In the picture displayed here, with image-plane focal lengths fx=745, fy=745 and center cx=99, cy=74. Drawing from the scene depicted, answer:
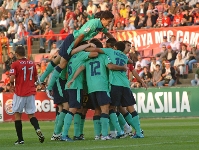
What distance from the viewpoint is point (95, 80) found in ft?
51.1

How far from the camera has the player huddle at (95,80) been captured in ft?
51.0

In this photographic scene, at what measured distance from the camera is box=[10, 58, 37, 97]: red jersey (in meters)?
15.5

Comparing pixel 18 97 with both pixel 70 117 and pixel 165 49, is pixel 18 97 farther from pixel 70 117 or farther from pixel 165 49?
pixel 165 49

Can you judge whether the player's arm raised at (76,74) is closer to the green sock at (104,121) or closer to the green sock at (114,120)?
the green sock at (104,121)

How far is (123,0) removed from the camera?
1388 inches

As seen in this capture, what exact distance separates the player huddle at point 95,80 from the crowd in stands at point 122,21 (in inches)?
389

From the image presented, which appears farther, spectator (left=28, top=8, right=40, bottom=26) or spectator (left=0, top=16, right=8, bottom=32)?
spectator (left=0, top=16, right=8, bottom=32)

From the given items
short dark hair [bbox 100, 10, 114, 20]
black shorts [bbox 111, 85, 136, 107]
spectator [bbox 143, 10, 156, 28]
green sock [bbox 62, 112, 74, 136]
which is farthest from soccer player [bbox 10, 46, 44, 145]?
spectator [bbox 143, 10, 156, 28]

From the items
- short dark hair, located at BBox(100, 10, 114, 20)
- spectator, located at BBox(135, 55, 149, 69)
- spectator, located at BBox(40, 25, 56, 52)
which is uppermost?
spectator, located at BBox(40, 25, 56, 52)

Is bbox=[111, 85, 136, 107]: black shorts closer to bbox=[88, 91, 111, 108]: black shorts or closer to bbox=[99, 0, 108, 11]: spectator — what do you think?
bbox=[88, 91, 111, 108]: black shorts

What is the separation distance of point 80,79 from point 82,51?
1.96 ft

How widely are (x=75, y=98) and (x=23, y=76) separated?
46.6 inches

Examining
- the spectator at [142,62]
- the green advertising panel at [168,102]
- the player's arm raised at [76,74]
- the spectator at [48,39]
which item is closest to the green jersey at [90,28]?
the player's arm raised at [76,74]

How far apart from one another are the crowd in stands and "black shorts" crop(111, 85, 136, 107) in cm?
1006
